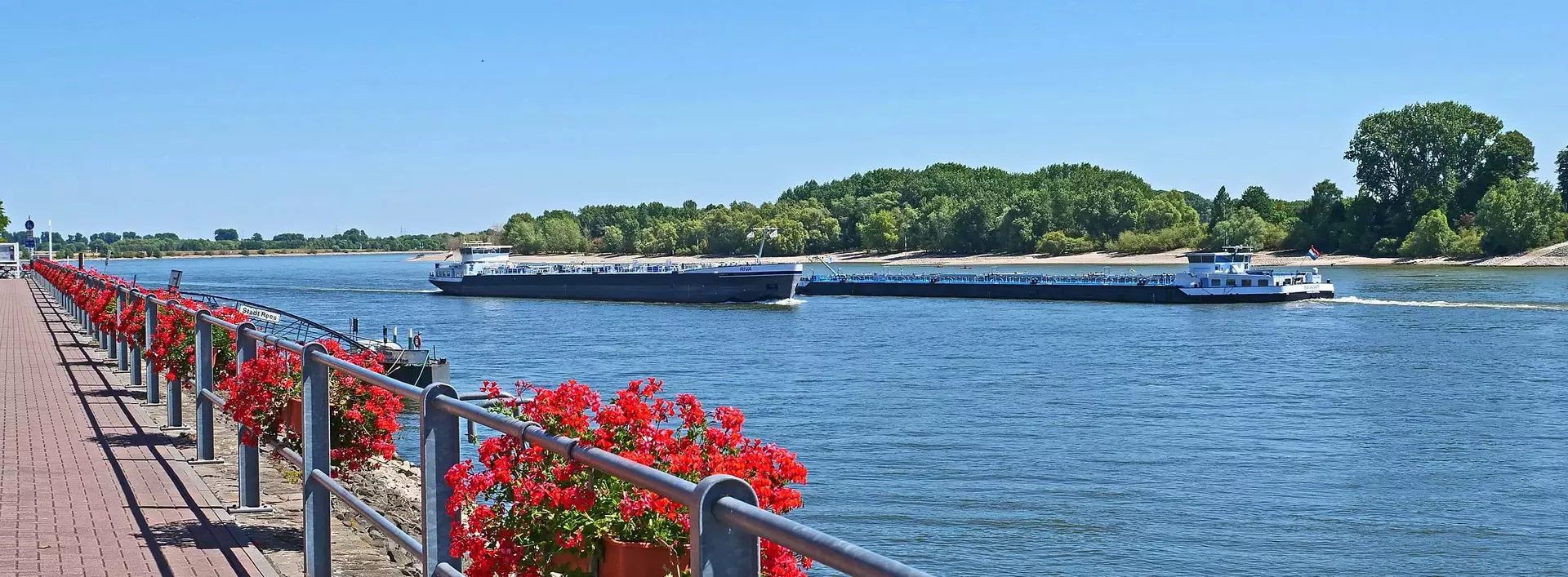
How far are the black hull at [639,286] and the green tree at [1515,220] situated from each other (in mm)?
63744

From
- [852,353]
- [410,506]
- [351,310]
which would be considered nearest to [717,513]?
[410,506]

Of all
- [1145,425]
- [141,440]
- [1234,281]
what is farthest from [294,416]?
[1234,281]

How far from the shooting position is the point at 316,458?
610 cm

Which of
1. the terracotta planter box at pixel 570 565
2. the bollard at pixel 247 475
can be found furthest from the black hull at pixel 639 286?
the terracotta planter box at pixel 570 565

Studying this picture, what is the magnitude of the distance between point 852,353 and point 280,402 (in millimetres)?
37649

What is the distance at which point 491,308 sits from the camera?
254 ft

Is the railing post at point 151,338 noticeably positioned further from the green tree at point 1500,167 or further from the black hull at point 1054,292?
the green tree at point 1500,167

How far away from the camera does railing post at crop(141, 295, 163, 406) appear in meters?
12.0

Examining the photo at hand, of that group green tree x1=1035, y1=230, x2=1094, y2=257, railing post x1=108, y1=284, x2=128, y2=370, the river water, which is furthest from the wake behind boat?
green tree x1=1035, y1=230, x2=1094, y2=257

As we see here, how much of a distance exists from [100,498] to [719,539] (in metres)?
6.98

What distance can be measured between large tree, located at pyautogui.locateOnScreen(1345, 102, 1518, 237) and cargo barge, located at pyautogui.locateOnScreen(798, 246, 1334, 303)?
48148 mm

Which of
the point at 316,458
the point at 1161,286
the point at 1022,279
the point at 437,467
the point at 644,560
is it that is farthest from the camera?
the point at 1022,279

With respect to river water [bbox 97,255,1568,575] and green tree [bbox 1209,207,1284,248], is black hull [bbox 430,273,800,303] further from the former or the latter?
green tree [bbox 1209,207,1284,248]

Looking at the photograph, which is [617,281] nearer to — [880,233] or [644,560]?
[644,560]
